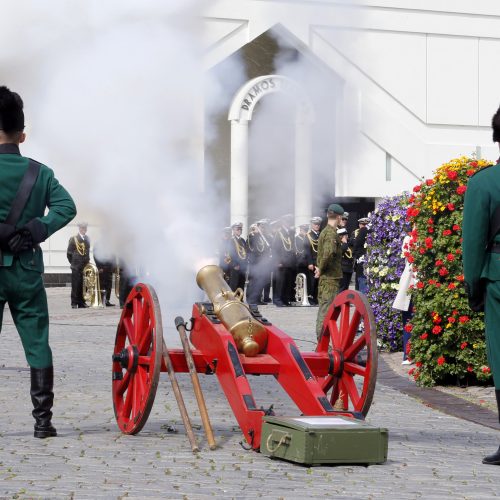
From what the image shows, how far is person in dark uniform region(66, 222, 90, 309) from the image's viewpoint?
22.3 meters

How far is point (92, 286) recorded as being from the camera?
74.1 feet

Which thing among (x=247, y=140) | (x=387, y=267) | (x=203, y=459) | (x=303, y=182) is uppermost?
(x=247, y=140)

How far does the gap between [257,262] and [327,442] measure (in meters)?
17.7

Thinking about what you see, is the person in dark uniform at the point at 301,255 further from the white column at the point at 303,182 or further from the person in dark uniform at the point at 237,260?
the white column at the point at 303,182

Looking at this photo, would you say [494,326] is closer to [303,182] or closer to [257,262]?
[257,262]

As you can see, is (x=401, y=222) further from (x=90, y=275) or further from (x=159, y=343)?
(x=90, y=275)

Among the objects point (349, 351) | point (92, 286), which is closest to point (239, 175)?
point (92, 286)

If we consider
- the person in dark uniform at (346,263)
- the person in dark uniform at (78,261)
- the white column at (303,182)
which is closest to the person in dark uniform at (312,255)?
the person in dark uniform at (346,263)

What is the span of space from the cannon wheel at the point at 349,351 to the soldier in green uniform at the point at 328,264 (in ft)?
16.8

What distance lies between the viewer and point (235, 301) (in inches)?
319

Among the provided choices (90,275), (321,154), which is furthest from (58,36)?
(321,154)

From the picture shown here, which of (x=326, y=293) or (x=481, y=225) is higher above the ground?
(x=481, y=225)

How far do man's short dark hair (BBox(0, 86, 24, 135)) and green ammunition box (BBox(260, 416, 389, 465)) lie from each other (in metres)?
2.36

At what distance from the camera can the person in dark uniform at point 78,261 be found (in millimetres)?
22344
